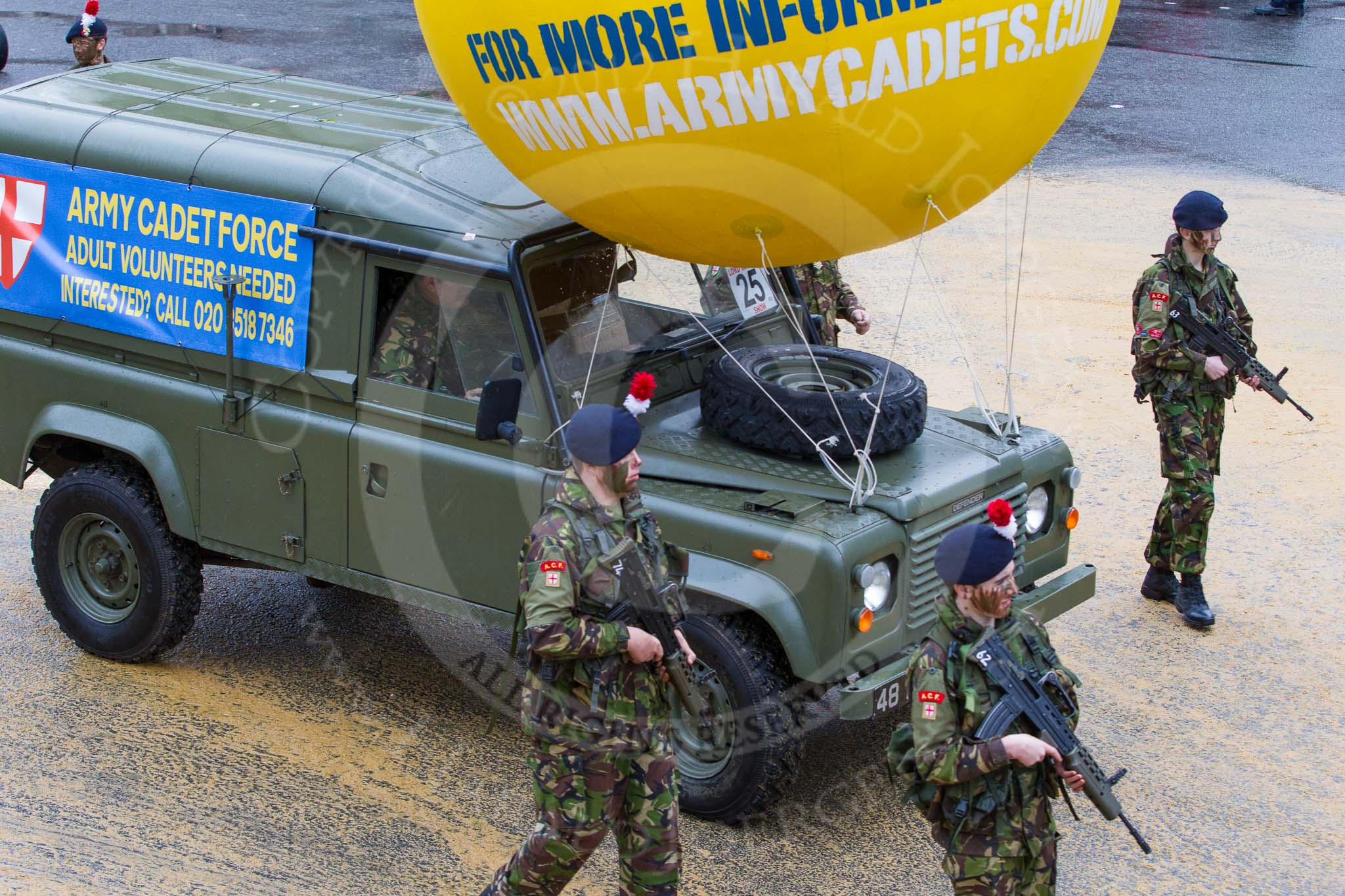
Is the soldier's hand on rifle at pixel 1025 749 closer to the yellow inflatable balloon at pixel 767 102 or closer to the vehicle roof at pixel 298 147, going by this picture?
the yellow inflatable balloon at pixel 767 102

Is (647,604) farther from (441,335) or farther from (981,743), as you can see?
(441,335)

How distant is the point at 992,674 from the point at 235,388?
352 cm

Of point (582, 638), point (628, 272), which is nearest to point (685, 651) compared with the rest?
point (582, 638)

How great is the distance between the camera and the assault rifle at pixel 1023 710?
3.99 metres

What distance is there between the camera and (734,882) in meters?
5.28

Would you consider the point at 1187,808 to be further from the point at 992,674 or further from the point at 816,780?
the point at 992,674

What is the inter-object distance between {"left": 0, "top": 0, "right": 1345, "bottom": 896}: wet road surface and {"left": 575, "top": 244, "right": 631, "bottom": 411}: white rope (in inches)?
61.4

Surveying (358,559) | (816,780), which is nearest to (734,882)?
(816,780)

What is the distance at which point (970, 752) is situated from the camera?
3969 millimetres

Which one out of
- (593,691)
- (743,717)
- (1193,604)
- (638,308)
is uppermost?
(638,308)

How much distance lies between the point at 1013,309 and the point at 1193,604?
15.8 feet

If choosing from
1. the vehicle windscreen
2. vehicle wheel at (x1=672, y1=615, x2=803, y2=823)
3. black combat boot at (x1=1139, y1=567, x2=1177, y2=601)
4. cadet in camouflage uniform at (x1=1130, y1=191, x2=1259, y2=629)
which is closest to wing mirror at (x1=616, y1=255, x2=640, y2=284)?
the vehicle windscreen

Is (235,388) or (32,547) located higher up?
(235,388)

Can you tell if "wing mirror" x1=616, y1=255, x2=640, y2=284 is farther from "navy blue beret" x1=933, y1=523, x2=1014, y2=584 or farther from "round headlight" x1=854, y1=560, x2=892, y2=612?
"navy blue beret" x1=933, y1=523, x2=1014, y2=584
